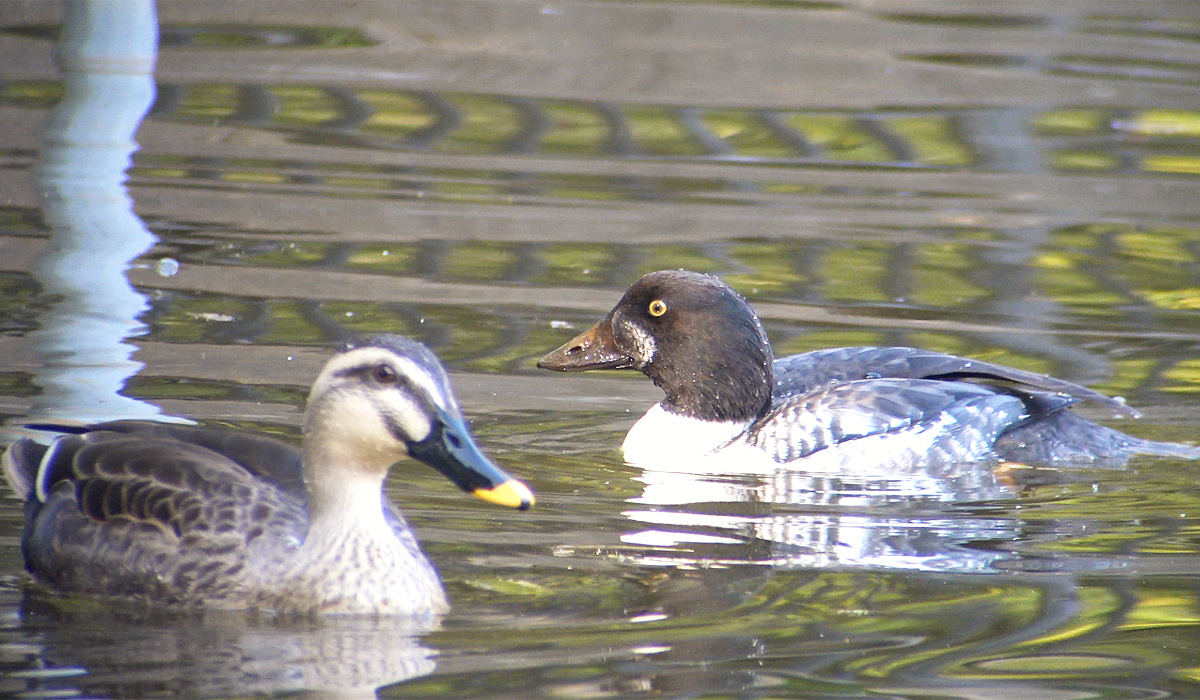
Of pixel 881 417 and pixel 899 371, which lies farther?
pixel 899 371

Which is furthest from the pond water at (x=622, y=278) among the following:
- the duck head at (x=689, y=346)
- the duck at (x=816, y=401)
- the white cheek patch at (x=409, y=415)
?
the white cheek patch at (x=409, y=415)

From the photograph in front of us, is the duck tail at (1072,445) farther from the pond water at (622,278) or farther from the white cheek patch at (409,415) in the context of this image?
the white cheek patch at (409,415)

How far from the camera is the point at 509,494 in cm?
459

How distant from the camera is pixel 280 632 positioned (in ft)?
15.3

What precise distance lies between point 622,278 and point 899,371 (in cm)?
234

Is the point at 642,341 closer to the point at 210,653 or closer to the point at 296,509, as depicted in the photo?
the point at 296,509

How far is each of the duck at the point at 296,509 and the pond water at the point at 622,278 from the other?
0.09 metres

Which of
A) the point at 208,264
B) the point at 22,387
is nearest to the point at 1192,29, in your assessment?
the point at 208,264

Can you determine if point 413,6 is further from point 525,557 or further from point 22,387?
point 525,557

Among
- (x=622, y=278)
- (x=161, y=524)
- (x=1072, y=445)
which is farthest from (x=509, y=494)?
(x=622, y=278)

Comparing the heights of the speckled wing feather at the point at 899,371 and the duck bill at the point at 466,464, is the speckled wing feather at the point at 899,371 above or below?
above

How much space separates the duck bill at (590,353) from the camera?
7336 mm

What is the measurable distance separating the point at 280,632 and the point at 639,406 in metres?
3.41

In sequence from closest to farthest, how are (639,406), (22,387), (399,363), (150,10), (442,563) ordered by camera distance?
(399,363)
(442,563)
(22,387)
(639,406)
(150,10)
